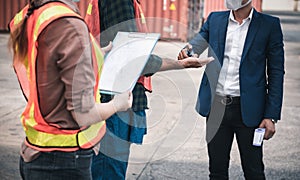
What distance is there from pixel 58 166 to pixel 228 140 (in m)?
1.66

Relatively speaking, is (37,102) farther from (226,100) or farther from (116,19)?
(226,100)

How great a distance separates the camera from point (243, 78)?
344cm

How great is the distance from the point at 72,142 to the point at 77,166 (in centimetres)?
11

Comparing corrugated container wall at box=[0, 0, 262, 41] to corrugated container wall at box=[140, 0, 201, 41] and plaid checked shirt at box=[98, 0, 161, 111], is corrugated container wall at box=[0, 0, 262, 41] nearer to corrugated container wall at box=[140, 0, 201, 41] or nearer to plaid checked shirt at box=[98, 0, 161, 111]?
corrugated container wall at box=[140, 0, 201, 41]

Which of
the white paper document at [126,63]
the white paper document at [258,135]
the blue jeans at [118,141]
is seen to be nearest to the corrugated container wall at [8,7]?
the blue jeans at [118,141]

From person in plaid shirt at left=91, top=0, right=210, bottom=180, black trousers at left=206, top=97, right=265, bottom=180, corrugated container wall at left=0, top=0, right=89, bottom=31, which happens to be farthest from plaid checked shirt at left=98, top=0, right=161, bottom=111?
corrugated container wall at left=0, top=0, right=89, bottom=31

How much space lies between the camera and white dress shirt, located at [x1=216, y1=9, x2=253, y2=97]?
11.4 ft

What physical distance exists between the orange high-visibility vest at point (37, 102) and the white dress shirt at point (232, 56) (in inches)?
53.7

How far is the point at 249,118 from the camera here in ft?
11.4

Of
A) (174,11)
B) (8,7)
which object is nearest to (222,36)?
(174,11)

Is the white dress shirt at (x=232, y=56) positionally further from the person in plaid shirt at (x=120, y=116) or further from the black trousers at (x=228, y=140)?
the person in plaid shirt at (x=120, y=116)

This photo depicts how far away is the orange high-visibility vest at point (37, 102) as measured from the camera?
83.6 inches

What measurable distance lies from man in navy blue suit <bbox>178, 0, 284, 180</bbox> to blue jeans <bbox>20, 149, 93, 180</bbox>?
54.2 inches

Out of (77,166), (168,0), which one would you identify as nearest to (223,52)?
(77,166)
